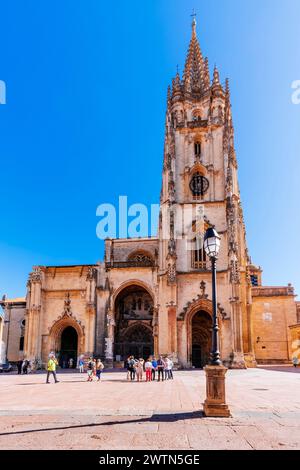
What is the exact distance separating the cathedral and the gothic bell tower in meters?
→ 0.09

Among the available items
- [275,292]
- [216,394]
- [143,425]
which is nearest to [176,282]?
[275,292]

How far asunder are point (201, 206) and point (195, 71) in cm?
1896

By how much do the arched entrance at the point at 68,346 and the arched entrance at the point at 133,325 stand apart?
14.1 feet

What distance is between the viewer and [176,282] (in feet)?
113

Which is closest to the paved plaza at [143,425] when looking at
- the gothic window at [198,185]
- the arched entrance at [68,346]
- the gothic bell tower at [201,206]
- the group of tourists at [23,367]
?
the group of tourists at [23,367]

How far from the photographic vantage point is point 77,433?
269 inches

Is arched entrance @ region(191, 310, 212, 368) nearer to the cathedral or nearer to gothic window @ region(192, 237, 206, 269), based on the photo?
the cathedral

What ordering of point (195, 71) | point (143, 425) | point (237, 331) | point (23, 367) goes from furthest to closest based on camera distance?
1. point (195, 71)
2. point (237, 331)
3. point (23, 367)
4. point (143, 425)

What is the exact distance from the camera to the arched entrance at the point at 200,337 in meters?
36.2

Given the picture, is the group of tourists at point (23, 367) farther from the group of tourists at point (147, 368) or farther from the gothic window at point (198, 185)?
the gothic window at point (198, 185)

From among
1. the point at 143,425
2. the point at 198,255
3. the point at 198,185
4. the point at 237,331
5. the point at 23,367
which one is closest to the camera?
the point at 143,425

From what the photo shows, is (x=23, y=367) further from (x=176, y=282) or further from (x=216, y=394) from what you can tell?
(x=216, y=394)

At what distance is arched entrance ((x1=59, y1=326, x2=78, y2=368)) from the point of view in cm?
3844
